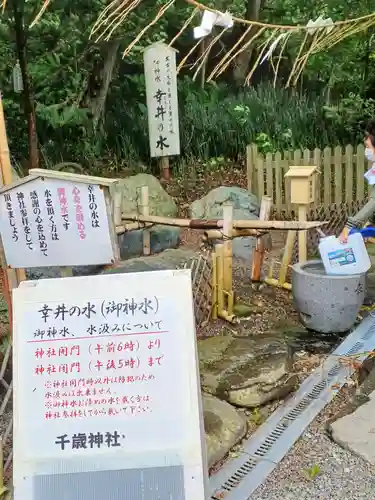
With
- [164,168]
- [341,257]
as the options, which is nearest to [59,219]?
[341,257]

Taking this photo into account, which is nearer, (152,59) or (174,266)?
(174,266)

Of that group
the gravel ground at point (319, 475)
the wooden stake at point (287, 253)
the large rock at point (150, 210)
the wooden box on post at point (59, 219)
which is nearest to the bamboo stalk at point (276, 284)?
the wooden stake at point (287, 253)

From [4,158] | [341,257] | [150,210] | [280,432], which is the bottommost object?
[280,432]

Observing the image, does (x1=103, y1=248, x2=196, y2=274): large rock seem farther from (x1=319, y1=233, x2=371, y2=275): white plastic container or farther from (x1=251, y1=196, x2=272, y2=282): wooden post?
(x1=319, y1=233, x2=371, y2=275): white plastic container

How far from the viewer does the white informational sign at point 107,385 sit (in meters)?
2.08

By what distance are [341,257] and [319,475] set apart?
6.87 ft

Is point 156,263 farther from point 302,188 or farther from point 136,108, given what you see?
point 136,108

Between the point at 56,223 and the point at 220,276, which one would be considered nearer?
the point at 56,223

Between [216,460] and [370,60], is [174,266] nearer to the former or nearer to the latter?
[216,460]

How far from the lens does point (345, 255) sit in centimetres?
465

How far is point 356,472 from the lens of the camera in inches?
118

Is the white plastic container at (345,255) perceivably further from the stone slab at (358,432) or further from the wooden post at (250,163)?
the wooden post at (250,163)

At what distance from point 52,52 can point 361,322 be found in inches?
294

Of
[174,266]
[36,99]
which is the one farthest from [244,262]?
[36,99]
